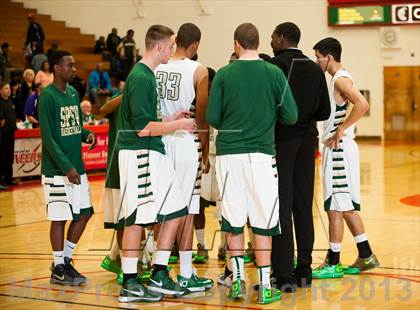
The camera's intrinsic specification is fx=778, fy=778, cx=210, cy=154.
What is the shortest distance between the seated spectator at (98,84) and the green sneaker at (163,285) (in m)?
16.7

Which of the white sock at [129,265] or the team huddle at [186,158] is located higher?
the team huddle at [186,158]

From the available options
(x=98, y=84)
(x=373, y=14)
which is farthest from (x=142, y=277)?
(x=373, y=14)

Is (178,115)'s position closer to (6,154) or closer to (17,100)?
(6,154)

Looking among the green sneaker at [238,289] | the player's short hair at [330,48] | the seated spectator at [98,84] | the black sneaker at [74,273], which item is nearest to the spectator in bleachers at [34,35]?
the seated spectator at [98,84]

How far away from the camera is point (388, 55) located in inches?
966

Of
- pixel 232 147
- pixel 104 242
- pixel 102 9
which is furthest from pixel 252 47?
pixel 102 9

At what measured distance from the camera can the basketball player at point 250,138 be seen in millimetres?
6270

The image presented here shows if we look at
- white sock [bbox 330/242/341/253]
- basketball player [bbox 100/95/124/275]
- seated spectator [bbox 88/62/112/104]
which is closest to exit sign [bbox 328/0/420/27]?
seated spectator [bbox 88/62/112/104]

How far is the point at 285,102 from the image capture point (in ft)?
20.7

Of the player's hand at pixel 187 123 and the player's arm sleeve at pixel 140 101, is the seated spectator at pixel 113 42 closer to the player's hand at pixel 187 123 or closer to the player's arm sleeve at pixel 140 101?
the player's hand at pixel 187 123

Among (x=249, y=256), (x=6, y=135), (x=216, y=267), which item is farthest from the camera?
(x=6, y=135)

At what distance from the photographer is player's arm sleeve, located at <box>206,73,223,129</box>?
6309 millimetres

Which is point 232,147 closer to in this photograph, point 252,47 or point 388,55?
point 252,47

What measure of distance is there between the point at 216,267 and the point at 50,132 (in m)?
2.19
